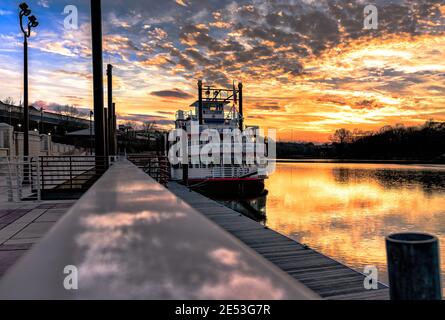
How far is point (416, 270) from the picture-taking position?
1196mm

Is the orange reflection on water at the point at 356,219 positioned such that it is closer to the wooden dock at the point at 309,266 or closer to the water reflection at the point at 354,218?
the water reflection at the point at 354,218

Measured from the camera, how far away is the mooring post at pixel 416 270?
3.89 ft

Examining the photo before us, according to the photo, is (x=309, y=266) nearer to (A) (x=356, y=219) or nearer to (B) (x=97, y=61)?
(B) (x=97, y=61)

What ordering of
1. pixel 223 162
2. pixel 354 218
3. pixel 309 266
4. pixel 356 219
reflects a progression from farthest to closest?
pixel 223 162, pixel 354 218, pixel 356 219, pixel 309 266

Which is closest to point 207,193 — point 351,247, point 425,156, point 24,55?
point 351,247

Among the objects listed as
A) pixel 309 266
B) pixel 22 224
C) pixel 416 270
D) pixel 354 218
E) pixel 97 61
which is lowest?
pixel 354 218

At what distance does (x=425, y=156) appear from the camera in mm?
104125

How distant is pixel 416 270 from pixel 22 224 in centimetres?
786

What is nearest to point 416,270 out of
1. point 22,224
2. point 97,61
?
point 22,224

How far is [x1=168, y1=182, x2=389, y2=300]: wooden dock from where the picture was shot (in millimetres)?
4402

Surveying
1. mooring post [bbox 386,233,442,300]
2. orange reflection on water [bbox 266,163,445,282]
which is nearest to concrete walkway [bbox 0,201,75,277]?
mooring post [bbox 386,233,442,300]

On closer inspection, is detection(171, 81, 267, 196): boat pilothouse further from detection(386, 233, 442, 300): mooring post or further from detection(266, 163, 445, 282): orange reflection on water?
detection(386, 233, 442, 300): mooring post

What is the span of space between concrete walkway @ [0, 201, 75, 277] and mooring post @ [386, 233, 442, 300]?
12.0 feet
